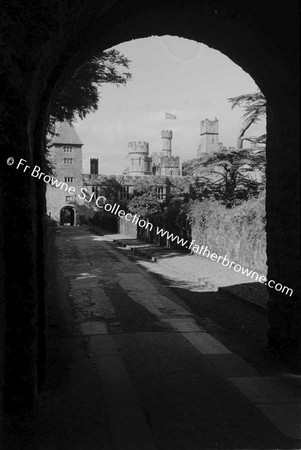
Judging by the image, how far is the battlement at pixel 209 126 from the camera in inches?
3115

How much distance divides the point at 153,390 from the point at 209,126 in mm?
76521

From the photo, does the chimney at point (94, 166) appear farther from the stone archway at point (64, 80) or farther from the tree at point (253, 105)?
the stone archway at point (64, 80)

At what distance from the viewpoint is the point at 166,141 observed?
87875 mm

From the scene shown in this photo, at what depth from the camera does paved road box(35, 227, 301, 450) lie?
4.04 m

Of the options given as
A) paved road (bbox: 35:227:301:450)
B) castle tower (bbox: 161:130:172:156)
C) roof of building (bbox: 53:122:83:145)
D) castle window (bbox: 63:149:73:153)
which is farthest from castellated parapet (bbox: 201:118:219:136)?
paved road (bbox: 35:227:301:450)

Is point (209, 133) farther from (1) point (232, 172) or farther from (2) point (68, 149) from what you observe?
(1) point (232, 172)

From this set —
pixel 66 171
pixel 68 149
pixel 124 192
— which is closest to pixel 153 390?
pixel 124 192

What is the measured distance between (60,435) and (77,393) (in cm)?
95

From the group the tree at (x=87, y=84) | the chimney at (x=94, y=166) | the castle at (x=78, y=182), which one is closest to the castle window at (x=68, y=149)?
the castle at (x=78, y=182)

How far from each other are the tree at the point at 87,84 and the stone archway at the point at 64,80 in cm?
665

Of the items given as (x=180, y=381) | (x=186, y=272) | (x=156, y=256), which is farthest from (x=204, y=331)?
(x=156, y=256)

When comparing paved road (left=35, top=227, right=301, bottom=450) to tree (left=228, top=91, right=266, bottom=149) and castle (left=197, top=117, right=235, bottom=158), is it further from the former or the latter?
castle (left=197, top=117, right=235, bottom=158)

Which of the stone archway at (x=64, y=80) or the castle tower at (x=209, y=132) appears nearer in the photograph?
the stone archway at (x=64, y=80)

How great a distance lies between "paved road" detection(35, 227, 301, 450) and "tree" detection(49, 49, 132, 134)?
6228 mm
